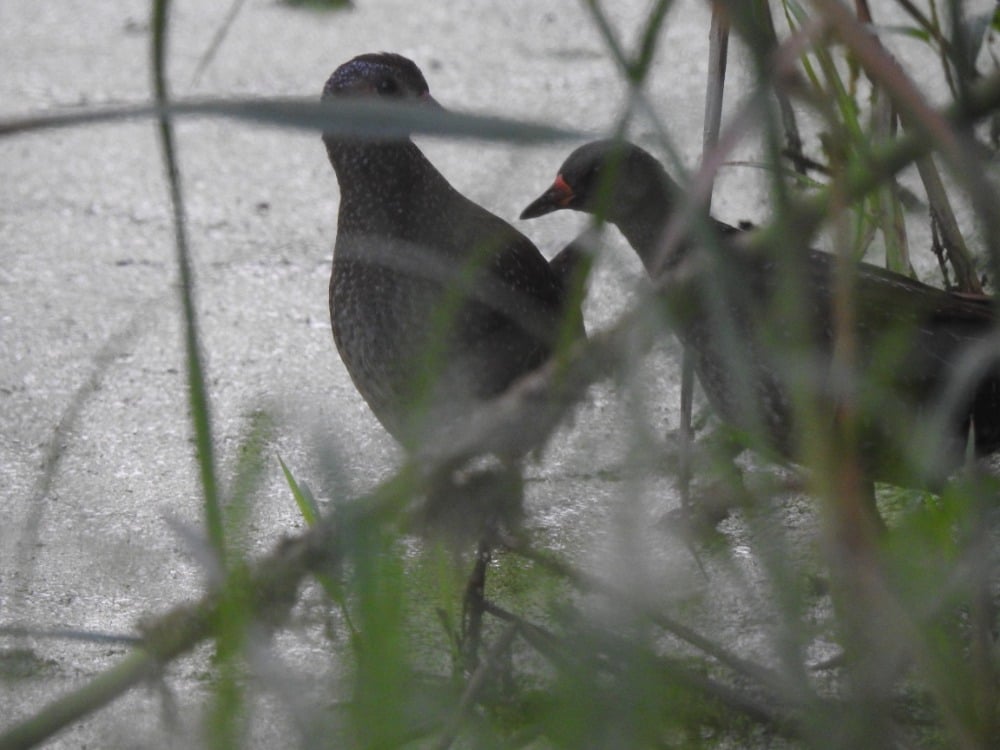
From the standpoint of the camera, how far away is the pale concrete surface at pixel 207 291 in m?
1.86

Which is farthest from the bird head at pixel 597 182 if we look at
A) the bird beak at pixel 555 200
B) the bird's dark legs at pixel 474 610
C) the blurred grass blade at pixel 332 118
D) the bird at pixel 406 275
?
the blurred grass blade at pixel 332 118

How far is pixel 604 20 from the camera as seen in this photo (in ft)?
3.12

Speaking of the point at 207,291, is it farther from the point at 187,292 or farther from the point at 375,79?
the point at 187,292

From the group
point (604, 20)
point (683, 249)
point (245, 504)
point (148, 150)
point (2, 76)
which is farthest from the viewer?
point (2, 76)

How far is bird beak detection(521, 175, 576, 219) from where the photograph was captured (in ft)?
8.34

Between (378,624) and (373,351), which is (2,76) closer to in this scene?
(373,351)

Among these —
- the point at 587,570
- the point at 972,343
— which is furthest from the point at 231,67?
the point at 587,570

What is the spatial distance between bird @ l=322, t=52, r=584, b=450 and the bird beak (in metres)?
0.12

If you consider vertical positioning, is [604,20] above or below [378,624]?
above

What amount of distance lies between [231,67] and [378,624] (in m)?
3.79

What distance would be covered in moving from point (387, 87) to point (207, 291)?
46.0 inches

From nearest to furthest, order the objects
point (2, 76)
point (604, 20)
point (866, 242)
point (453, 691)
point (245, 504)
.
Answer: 1. point (604, 20)
2. point (245, 504)
3. point (453, 691)
4. point (866, 242)
5. point (2, 76)

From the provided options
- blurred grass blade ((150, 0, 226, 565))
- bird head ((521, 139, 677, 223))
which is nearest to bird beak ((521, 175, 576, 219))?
bird head ((521, 139, 677, 223))

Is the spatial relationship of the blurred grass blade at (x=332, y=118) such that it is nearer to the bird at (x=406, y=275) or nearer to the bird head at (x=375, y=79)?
the bird at (x=406, y=275)
